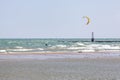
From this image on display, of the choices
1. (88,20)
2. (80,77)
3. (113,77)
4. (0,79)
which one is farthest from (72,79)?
(88,20)

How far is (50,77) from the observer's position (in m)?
17.3

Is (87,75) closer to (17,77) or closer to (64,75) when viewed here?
(64,75)

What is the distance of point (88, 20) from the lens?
40094 mm

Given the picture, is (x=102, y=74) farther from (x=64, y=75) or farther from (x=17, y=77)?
(x=17, y=77)

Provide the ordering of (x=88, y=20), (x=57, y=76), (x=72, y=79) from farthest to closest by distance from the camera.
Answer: (x=88, y=20), (x=57, y=76), (x=72, y=79)

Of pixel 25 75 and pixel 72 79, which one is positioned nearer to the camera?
pixel 72 79

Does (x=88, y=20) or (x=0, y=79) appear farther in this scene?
(x=88, y=20)

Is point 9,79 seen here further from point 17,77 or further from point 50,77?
point 50,77

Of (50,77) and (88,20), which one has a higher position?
(88,20)

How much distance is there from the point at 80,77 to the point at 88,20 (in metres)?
23.4

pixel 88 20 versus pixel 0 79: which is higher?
pixel 88 20

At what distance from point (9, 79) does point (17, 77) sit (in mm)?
807

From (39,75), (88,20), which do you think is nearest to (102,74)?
(39,75)

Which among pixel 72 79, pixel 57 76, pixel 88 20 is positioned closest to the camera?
pixel 72 79
